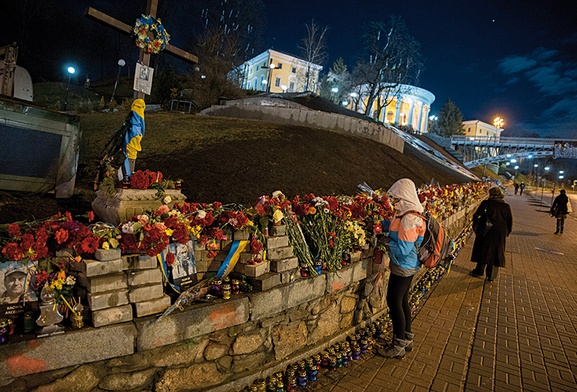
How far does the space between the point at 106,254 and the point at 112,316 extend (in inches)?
18.5

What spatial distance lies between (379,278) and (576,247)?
11.9m

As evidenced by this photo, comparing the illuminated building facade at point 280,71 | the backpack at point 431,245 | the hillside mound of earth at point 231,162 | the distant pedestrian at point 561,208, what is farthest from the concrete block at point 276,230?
the illuminated building facade at point 280,71

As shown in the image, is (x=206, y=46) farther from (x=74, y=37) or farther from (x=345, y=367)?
(x=345, y=367)

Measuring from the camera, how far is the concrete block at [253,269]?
3.42 m

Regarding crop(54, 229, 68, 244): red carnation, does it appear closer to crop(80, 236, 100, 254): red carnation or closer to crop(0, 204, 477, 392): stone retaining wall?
crop(80, 236, 100, 254): red carnation

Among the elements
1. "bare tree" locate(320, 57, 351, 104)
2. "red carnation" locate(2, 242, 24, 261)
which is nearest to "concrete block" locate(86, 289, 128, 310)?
"red carnation" locate(2, 242, 24, 261)

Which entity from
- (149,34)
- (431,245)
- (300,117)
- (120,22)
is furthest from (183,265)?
(300,117)

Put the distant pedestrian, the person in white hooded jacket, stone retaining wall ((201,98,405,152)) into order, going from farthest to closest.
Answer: stone retaining wall ((201,98,405,152)) → the distant pedestrian → the person in white hooded jacket

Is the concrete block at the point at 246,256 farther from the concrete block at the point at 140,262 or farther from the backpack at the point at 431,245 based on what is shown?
the backpack at the point at 431,245

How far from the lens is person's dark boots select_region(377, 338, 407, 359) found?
13.7ft

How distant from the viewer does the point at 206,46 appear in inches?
1644

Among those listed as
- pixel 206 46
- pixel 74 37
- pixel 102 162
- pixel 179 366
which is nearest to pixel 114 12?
pixel 74 37

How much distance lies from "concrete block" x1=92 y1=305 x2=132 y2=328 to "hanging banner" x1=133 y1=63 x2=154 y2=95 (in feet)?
11.4

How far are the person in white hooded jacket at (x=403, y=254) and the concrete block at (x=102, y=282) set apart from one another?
3.02 meters
